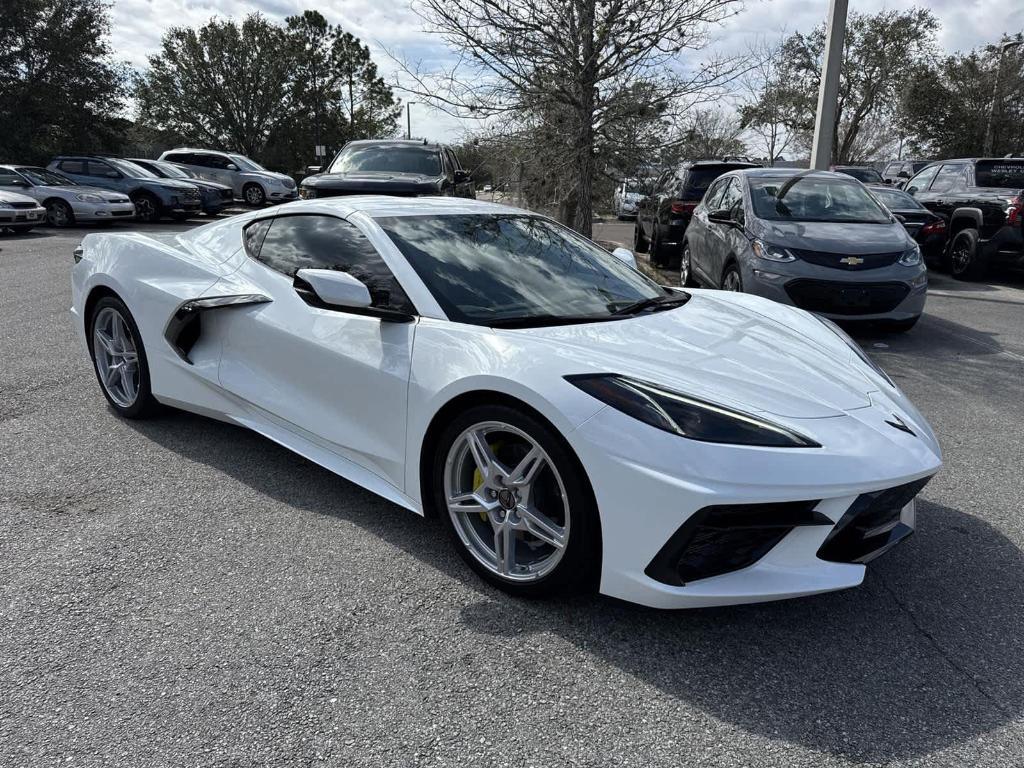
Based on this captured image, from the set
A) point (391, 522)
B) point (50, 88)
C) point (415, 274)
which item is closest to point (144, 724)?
point (391, 522)

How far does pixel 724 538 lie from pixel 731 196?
21.5ft

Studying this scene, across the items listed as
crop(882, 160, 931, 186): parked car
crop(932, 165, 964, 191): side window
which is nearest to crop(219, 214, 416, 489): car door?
crop(932, 165, 964, 191): side window

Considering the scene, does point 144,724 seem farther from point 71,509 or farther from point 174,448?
point 174,448

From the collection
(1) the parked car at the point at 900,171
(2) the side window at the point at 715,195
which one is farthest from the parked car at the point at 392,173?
(1) the parked car at the point at 900,171

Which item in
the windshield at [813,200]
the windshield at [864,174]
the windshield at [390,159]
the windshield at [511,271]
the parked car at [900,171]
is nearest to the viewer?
the windshield at [511,271]

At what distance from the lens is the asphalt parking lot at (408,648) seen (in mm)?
2025

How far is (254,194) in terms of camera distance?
23.5 metres

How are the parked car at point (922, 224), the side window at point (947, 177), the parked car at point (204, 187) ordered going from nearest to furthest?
the parked car at point (922, 224), the side window at point (947, 177), the parked car at point (204, 187)

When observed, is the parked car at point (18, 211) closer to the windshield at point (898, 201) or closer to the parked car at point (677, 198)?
the parked car at point (677, 198)

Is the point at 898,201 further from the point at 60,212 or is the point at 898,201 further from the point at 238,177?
the point at 238,177

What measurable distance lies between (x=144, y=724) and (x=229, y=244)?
2.62m

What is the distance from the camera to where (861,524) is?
239 centimetres

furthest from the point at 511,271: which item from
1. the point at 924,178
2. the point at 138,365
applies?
the point at 924,178

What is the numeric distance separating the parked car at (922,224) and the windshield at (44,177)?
1693 cm
